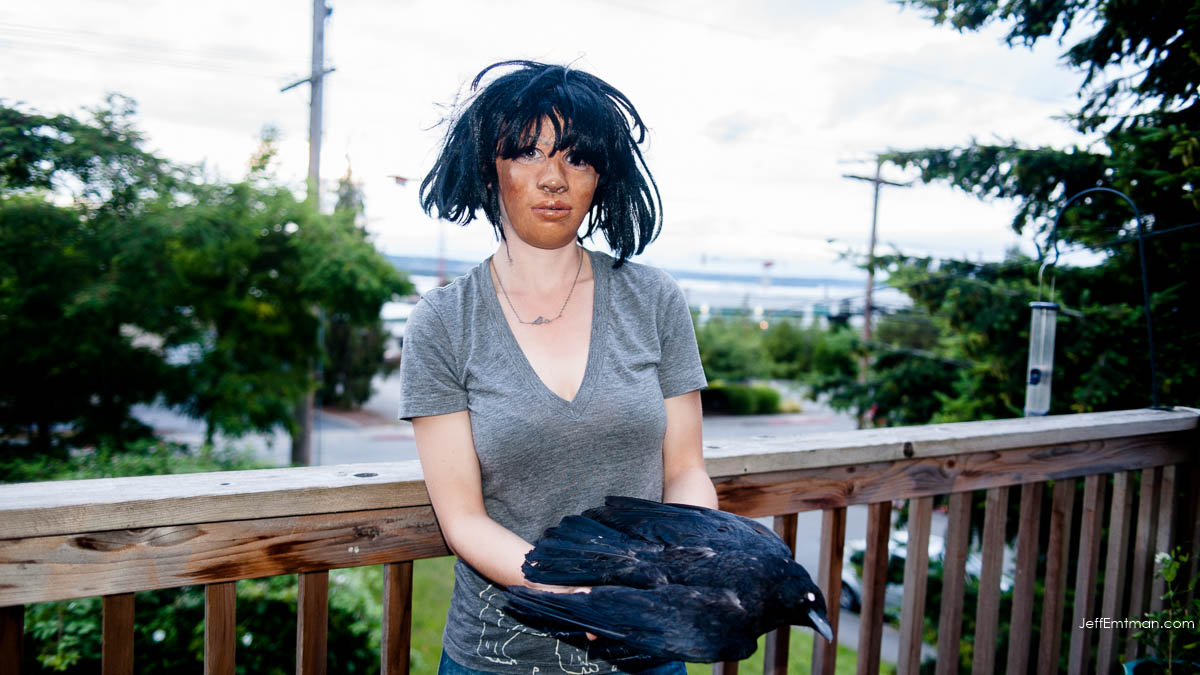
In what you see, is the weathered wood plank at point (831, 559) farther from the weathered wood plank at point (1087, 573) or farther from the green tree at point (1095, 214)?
the green tree at point (1095, 214)

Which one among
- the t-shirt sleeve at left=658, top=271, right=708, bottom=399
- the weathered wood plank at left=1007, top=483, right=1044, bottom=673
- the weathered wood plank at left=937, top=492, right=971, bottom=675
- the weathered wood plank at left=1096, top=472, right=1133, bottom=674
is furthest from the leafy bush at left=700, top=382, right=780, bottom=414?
the t-shirt sleeve at left=658, top=271, right=708, bottom=399

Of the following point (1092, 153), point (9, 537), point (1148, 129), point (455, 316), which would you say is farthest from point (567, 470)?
point (1092, 153)

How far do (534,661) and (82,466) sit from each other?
4.65 meters

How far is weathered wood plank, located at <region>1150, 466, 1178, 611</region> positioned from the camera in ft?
5.63

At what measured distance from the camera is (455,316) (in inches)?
39.3

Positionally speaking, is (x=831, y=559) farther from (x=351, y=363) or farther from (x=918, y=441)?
(x=351, y=363)

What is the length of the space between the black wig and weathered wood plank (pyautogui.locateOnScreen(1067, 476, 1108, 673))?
4.32ft

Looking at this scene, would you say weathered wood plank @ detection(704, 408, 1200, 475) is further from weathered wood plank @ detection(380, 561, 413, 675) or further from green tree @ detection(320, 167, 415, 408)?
green tree @ detection(320, 167, 415, 408)

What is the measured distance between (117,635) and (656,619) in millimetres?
688

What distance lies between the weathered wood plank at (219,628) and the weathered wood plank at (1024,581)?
149cm

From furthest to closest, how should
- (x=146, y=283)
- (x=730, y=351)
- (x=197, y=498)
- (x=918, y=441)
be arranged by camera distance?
1. (x=730, y=351)
2. (x=146, y=283)
3. (x=918, y=441)
4. (x=197, y=498)

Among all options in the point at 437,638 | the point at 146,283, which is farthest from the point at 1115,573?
the point at 146,283

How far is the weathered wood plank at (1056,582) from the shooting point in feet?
5.21

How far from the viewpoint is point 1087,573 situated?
1.63 meters
